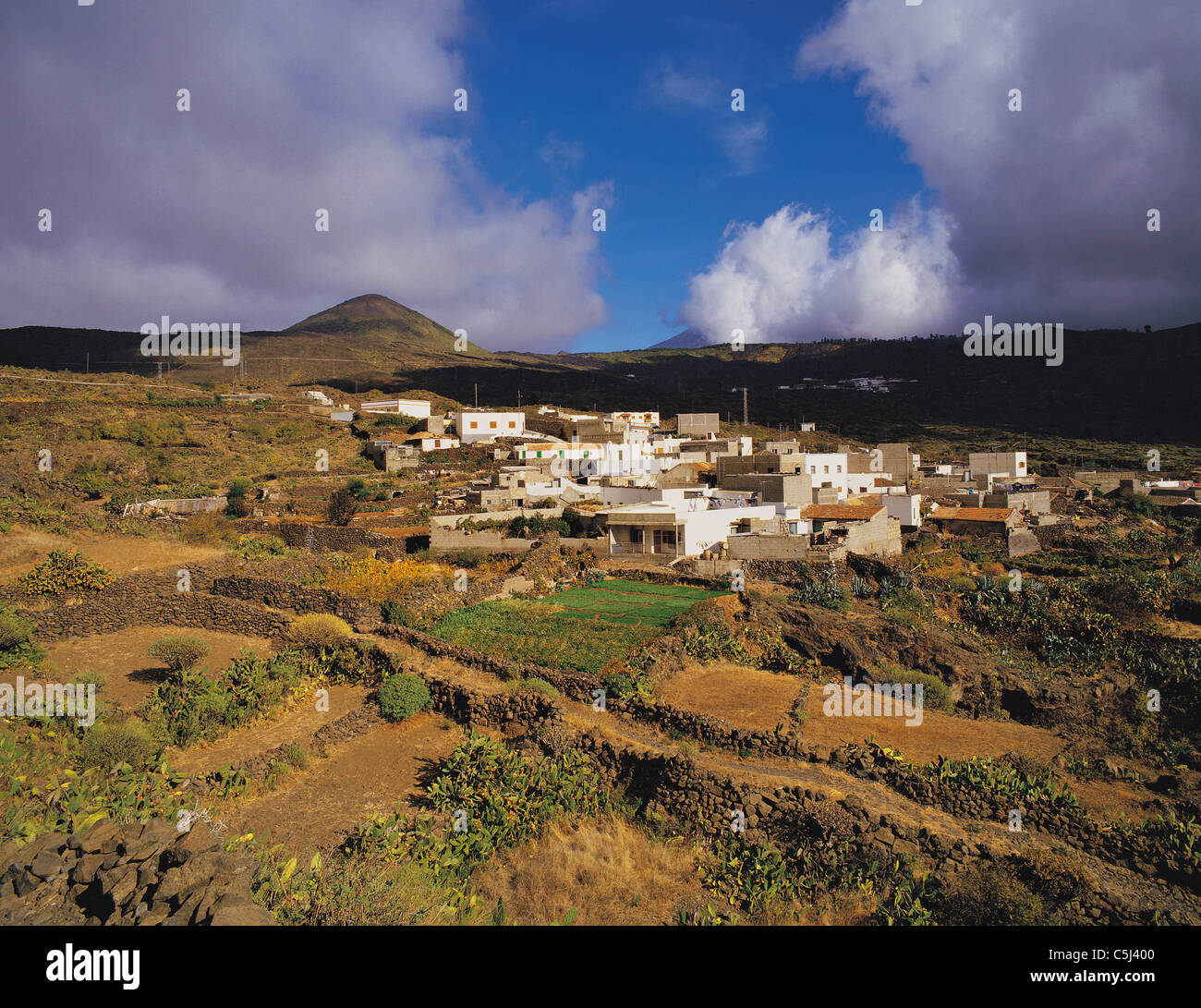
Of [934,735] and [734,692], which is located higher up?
[734,692]

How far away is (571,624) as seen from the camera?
58.9 feet

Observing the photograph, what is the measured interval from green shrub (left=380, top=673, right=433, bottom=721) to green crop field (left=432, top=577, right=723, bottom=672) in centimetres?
292

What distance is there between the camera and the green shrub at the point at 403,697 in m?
12.6

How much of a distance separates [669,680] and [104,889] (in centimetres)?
1064

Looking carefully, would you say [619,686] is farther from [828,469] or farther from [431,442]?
[431,442]

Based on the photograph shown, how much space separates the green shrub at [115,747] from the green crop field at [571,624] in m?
7.28

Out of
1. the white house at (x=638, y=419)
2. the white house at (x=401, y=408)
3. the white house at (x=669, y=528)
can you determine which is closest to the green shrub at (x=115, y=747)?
the white house at (x=669, y=528)

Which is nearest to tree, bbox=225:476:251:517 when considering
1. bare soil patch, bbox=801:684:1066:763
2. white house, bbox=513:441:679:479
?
white house, bbox=513:441:679:479

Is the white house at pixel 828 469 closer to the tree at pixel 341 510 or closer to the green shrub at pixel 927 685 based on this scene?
the tree at pixel 341 510

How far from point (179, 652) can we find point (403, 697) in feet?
14.7

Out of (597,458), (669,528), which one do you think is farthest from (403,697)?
(597,458)
